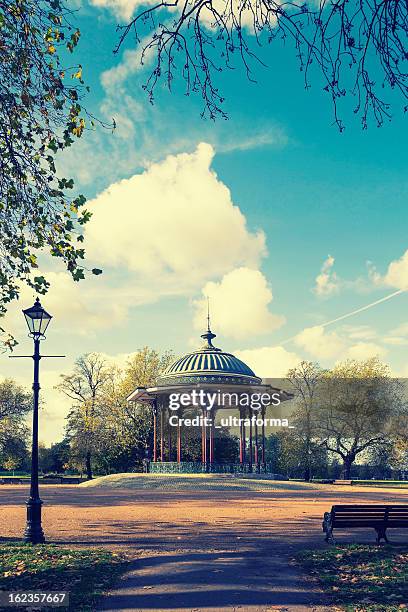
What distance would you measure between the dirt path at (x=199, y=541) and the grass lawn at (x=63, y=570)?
15.1 inches

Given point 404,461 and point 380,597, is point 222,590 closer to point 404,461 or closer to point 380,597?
point 380,597

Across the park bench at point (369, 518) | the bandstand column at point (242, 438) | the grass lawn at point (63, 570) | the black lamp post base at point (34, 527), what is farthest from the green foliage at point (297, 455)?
the grass lawn at point (63, 570)

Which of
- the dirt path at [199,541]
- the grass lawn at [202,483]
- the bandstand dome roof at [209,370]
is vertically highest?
the bandstand dome roof at [209,370]

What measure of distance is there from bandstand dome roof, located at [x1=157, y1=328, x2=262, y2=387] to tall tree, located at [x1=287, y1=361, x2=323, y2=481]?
1730 cm

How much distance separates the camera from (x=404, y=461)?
229 feet

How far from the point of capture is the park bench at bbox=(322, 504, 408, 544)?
51.3 feet

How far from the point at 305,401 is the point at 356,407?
5.21m

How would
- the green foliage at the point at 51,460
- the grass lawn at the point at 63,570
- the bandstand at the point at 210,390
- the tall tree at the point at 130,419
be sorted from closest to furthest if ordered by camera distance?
the grass lawn at the point at 63,570
the bandstand at the point at 210,390
the tall tree at the point at 130,419
the green foliage at the point at 51,460

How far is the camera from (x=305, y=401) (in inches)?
2532

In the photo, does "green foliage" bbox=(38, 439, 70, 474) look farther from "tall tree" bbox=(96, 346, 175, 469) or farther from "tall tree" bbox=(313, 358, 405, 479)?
"tall tree" bbox=(313, 358, 405, 479)

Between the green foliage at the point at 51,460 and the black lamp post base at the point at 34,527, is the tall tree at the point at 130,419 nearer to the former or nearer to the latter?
the green foliage at the point at 51,460

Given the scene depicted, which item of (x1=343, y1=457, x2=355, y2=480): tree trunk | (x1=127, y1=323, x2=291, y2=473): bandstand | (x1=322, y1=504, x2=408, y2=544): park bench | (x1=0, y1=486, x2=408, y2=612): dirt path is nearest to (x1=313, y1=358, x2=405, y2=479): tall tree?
(x1=343, y1=457, x2=355, y2=480): tree trunk

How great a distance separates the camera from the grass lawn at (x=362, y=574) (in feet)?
32.0

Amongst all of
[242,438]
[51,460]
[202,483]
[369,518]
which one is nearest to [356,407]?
[242,438]
